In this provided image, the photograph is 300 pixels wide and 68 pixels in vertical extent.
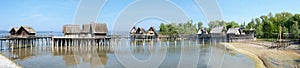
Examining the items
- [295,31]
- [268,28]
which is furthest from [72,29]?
[268,28]

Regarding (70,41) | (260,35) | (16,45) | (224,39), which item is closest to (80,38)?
(70,41)

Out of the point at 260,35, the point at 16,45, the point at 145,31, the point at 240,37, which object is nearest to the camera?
the point at 16,45

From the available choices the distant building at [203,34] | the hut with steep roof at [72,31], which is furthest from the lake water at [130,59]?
the distant building at [203,34]

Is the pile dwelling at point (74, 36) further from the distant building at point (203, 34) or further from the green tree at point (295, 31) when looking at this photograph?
the green tree at point (295, 31)

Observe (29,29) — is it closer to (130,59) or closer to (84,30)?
(84,30)

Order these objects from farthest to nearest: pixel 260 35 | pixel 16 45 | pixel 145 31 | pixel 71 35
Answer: pixel 145 31 < pixel 260 35 < pixel 71 35 < pixel 16 45

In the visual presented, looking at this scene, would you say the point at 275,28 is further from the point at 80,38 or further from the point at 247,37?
the point at 80,38

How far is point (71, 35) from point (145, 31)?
2150 centimetres

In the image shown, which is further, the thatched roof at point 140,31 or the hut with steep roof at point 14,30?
the thatched roof at point 140,31

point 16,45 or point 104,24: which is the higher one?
point 104,24

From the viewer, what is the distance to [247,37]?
167 feet

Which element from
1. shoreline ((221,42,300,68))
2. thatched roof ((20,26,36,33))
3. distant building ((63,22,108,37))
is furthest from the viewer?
distant building ((63,22,108,37))

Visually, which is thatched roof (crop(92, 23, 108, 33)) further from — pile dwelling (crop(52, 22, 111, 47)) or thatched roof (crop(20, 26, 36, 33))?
thatched roof (crop(20, 26, 36, 33))

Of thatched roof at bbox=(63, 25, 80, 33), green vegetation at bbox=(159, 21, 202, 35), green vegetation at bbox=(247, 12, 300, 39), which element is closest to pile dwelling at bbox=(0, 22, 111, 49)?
thatched roof at bbox=(63, 25, 80, 33)
